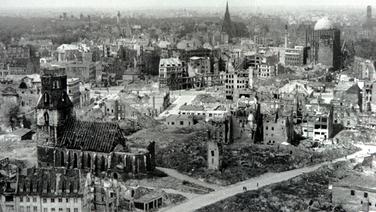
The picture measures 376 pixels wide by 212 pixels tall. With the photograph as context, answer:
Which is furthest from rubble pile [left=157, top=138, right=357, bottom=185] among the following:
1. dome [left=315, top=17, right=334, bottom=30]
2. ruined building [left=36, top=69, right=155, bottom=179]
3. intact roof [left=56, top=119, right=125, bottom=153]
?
dome [left=315, top=17, right=334, bottom=30]

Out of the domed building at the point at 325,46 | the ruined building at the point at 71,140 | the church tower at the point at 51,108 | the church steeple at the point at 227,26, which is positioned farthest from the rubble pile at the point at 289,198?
the church steeple at the point at 227,26

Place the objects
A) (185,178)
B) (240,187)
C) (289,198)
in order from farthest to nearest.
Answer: (185,178) → (240,187) → (289,198)

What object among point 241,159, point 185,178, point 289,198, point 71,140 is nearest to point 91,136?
point 71,140

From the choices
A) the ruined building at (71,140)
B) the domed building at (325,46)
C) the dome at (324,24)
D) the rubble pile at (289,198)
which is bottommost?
the rubble pile at (289,198)

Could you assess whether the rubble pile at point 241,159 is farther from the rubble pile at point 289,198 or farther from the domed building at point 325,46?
the domed building at point 325,46

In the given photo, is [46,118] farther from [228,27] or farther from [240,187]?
[228,27]

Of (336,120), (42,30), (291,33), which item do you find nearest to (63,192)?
(336,120)

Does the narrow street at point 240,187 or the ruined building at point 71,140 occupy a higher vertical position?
the ruined building at point 71,140
